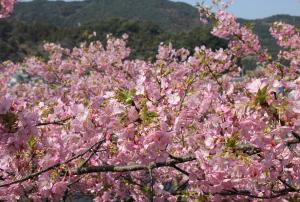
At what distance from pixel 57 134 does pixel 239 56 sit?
6693 millimetres

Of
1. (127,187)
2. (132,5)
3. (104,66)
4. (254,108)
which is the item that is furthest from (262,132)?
(132,5)

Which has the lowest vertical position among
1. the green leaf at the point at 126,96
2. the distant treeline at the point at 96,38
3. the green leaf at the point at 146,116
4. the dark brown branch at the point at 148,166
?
the distant treeline at the point at 96,38

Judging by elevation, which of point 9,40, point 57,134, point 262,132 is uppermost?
point 262,132

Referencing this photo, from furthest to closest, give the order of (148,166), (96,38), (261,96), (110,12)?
(110,12), (96,38), (148,166), (261,96)

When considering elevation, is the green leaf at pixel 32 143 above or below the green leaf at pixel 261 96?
below

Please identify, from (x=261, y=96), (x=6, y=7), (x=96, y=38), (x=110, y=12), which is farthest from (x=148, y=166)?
(x=110, y=12)

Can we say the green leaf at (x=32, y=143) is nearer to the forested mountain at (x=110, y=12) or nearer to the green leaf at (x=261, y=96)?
the green leaf at (x=261, y=96)

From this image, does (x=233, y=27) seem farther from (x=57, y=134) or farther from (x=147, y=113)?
(x=147, y=113)

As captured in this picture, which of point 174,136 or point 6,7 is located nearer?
point 174,136

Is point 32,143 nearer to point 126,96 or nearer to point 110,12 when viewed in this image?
point 126,96

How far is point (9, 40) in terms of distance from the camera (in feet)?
197

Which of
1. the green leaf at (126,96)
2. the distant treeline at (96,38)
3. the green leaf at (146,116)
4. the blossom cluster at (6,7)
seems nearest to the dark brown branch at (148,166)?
the green leaf at (146,116)

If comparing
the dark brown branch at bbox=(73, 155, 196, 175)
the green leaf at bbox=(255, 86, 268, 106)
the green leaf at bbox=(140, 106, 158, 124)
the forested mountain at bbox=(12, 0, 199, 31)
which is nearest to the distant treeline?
the dark brown branch at bbox=(73, 155, 196, 175)

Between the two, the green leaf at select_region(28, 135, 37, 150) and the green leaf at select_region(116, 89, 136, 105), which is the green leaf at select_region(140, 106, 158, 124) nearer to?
the green leaf at select_region(116, 89, 136, 105)
